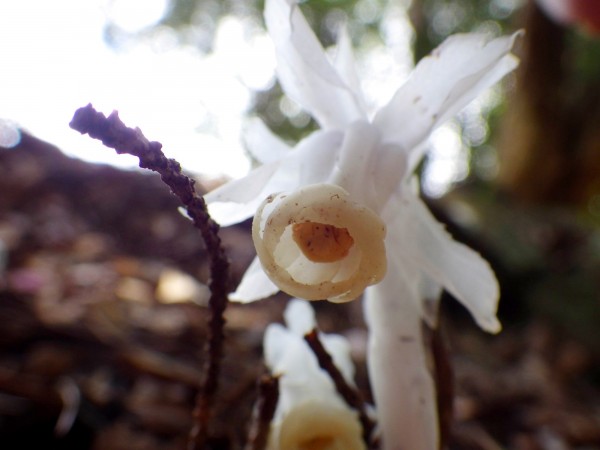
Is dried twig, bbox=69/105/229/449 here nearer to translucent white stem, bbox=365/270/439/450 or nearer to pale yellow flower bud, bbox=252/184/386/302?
pale yellow flower bud, bbox=252/184/386/302

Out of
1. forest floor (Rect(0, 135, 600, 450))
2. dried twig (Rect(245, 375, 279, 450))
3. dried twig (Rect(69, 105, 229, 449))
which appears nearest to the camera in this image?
dried twig (Rect(69, 105, 229, 449))

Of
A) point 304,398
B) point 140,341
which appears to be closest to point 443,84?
point 304,398

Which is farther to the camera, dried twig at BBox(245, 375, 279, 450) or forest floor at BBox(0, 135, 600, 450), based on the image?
forest floor at BBox(0, 135, 600, 450)

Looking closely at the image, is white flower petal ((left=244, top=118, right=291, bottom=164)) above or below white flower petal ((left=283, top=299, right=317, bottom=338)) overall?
above

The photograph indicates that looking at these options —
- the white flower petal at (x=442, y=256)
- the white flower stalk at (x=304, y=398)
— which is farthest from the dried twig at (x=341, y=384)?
the white flower petal at (x=442, y=256)

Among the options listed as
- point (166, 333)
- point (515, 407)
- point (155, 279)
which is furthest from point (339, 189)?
point (155, 279)

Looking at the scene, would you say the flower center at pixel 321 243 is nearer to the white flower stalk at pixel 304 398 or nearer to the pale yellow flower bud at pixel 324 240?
the pale yellow flower bud at pixel 324 240

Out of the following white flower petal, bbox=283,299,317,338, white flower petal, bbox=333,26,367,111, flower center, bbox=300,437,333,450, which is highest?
white flower petal, bbox=333,26,367,111

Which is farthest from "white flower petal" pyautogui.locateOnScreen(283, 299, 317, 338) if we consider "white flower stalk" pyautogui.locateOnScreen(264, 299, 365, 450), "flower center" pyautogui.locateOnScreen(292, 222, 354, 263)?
"flower center" pyautogui.locateOnScreen(292, 222, 354, 263)
